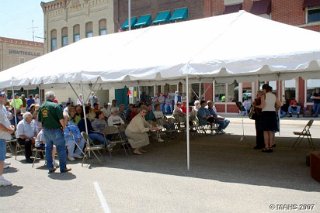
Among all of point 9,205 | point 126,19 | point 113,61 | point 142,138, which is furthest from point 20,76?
point 126,19

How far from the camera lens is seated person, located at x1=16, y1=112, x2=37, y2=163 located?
985cm

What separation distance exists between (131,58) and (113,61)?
0.53 meters

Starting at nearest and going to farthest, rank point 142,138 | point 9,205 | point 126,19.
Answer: point 9,205
point 142,138
point 126,19

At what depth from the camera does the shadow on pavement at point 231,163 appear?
7.35 metres

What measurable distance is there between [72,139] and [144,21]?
21859 millimetres

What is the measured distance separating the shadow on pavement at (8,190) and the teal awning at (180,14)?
74.5ft

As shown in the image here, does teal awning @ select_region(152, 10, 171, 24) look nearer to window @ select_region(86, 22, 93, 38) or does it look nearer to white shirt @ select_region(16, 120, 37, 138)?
window @ select_region(86, 22, 93, 38)

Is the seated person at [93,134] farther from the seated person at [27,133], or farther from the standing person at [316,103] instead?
the standing person at [316,103]

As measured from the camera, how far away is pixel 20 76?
11852 millimetres

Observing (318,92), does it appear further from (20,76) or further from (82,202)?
(82,202)

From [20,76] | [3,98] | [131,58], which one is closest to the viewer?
[3,98]

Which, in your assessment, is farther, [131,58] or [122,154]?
[122,154]

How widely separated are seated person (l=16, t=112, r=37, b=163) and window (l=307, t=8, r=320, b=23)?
18811mm

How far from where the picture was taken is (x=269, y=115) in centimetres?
1002
